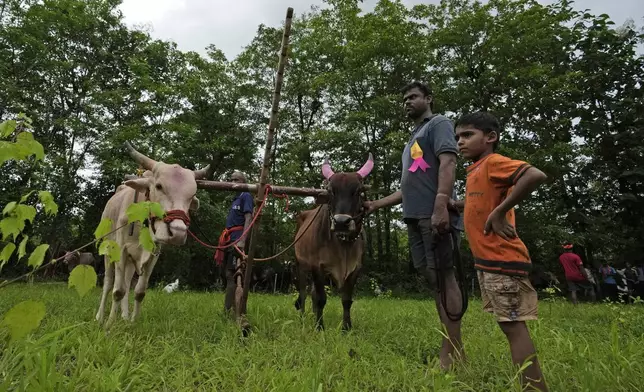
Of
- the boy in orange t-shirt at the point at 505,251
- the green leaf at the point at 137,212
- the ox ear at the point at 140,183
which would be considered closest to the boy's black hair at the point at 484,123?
the boy in orange t-shirt at the point at 505,251

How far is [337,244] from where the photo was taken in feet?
16.8

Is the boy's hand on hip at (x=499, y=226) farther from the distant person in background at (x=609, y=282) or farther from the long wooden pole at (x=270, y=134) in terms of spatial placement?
the distant person in background at (x=609, y=282)

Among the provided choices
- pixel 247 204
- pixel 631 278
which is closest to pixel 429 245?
pixel 247 204

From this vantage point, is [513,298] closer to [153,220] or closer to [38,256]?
[38,256]

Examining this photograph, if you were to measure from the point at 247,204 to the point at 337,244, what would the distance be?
5.04ft

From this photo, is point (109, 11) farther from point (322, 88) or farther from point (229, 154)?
point (322, 88)

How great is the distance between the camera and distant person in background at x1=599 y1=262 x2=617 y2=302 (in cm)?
1475

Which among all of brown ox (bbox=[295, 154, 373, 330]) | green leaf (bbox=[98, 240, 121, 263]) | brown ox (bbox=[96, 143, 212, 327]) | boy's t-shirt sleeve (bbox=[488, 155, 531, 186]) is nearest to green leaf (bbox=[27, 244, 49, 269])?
green leaf (bbox=[98, 240, 121, 263])

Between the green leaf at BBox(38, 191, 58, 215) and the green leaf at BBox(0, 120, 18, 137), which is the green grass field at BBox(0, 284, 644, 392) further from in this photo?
the green leaf at BBox(0, 120, 18, 137)

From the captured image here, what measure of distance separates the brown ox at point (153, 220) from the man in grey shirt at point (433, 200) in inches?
78.8

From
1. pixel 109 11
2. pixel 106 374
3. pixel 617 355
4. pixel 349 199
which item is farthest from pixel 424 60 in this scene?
pixel 106 374

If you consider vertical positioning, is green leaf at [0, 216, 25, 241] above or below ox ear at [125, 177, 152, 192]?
below

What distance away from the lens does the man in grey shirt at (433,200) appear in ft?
9.93

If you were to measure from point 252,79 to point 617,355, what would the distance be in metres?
21.2
